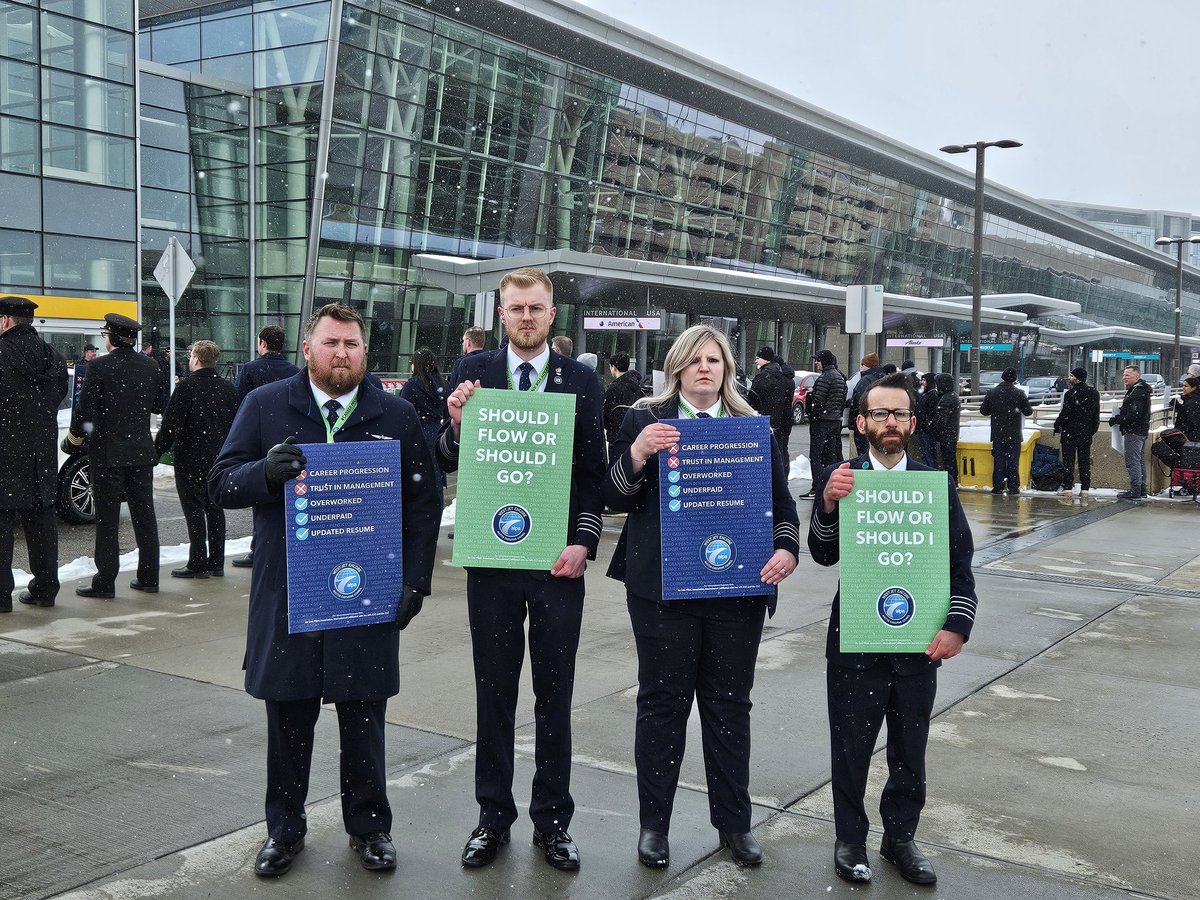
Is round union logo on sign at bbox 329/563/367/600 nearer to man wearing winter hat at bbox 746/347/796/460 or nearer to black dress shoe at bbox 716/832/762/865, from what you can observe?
black dress shoe at bbox 716/832/762/865

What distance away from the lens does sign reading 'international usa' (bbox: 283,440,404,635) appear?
11.9 ft

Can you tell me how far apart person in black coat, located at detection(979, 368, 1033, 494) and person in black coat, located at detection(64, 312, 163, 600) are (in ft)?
37.0

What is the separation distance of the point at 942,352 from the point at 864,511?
210 ft

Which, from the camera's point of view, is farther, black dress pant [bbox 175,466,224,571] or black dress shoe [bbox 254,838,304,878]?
black dress pant [bbox 175,466,224,571]

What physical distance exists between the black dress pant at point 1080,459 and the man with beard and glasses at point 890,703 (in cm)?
1367

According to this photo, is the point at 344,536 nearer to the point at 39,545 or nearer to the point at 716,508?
the point at 716,508

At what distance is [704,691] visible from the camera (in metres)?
3.85

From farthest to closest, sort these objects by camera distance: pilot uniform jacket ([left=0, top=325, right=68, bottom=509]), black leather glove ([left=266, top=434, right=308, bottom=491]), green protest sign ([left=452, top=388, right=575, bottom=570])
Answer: pilot uniform jacket ([left=0, top=325, right=68, bottom=509]), green protest sign ([left=452, top=388, right=575, bottom=570]), black leather glove ([left=266, top=434, right=308, bottom=491])

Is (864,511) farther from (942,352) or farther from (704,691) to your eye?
(942,352)

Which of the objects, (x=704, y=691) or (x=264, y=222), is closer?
(x=704, y=691)

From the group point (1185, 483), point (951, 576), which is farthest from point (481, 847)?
point (1185, 483)

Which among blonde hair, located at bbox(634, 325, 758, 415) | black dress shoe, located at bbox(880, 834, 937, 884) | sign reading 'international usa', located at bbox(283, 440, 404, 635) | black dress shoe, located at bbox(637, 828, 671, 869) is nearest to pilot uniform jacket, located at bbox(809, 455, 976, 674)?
blonde hair, located at bbox(634, 325, 758, 415)

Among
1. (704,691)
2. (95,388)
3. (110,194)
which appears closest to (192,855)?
(704,691)

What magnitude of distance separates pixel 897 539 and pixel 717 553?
1.99ft
